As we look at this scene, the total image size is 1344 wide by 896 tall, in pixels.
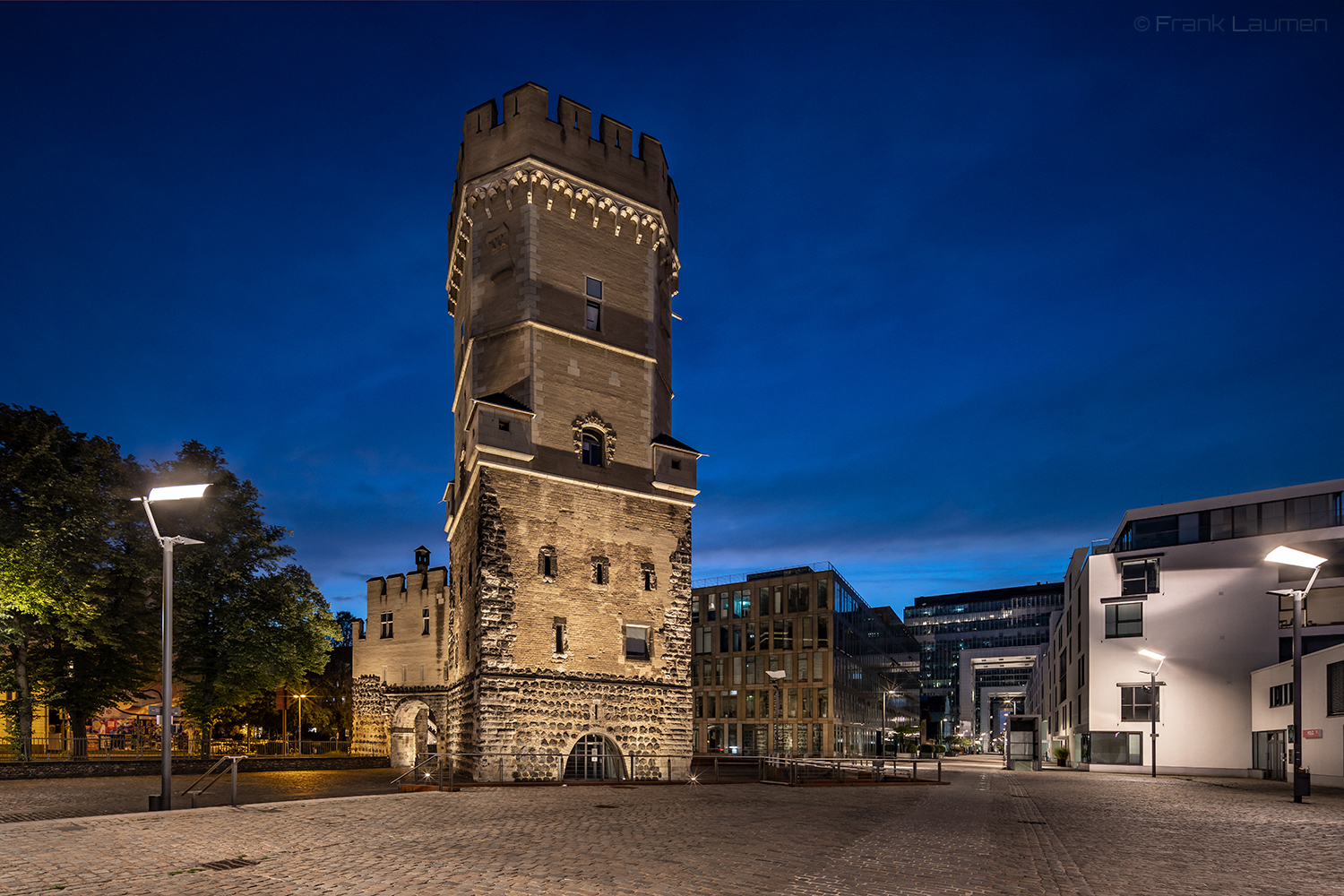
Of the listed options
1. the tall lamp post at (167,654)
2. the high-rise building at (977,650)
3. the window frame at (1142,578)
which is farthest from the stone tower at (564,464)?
the high-rise building at (977,650)

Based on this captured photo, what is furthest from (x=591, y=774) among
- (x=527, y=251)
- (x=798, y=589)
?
(x=798, y=589)

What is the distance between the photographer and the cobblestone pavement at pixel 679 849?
9289 millimetres

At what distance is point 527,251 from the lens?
30.3 meters

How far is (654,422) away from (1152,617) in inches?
1054

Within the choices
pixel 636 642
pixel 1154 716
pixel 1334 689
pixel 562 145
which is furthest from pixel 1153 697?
pixel 562 145

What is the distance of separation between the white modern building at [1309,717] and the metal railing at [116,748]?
109 feet

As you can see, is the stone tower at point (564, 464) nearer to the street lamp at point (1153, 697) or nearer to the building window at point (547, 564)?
the building window at point (547, 564)

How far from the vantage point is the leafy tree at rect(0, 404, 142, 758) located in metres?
27.8

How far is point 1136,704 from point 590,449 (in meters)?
29.5

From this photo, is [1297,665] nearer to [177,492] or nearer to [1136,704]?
[1136,704]

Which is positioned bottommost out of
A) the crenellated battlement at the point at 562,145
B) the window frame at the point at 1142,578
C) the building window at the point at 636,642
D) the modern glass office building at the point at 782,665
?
the modern glass office building at the point at 782,665

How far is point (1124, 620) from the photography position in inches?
1684

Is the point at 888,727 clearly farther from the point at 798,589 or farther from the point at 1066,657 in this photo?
the point at 1066,657

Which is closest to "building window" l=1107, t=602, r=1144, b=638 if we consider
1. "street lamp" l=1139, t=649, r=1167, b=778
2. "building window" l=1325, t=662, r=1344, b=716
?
"street lamp" l=1139, t=649, r=1167, b=778
